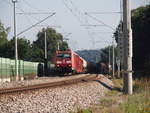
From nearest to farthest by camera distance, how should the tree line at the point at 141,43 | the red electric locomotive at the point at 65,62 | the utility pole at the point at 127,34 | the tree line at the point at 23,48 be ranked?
the utility pole at the point at 127,34, the red electric locomotive at the point at 65,62, the tree line at the point at 141,43, the tree line at the point at 23,48

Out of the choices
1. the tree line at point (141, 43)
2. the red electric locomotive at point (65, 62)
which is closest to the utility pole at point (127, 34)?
the red electric locomotive at point (65, 62)

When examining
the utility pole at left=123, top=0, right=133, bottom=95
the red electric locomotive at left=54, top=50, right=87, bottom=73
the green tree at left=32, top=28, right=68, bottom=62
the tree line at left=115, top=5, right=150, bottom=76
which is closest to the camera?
the utility pole at left=123, top=0, right=133, bottom=95

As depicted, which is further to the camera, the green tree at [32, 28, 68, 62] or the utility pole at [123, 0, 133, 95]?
the green tree at [32, 28, 68, 62]

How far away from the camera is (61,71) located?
53.8m

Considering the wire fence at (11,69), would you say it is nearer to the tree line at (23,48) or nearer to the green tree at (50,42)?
the tree line at (23,48)

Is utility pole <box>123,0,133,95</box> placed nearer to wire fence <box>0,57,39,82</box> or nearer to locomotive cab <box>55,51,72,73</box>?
wire fence <box>0,57,39,82</box>

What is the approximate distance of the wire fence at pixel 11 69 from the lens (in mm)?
46069

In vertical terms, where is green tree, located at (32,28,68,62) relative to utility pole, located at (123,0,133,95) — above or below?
above

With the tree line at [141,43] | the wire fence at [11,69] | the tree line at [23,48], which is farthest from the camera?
the tree line at [23,48]

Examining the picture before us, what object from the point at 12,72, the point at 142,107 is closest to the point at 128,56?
the point at 142,107

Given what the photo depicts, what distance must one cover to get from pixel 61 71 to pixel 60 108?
4153 centimetres

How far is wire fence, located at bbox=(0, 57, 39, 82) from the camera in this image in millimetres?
46069

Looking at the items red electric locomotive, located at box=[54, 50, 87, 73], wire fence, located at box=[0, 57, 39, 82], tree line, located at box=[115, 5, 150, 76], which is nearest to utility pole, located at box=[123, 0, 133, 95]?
wire fence, located at box=[0, 57, 39, 82]

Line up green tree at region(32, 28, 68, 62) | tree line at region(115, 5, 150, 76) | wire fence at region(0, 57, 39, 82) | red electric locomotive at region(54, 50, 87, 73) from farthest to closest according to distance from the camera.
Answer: green tree at region(32, 28, 68, 62) → tree line at region(115, 5, 150, 76) → red electric locomotive at region(54, 50, 87, 73) → wire fence at region(0, 57, 39, 82)
